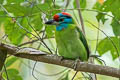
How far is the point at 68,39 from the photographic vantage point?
2076 millimetres

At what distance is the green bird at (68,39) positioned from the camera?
6.70ft

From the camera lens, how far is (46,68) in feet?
12.0

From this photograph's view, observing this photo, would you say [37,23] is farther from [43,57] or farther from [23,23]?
Result: [43,57]

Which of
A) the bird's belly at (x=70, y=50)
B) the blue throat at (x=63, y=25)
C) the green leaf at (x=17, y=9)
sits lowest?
the bird's belly at (x=70, y=50)

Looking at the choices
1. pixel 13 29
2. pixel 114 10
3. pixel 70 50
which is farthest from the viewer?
pixel 13 29

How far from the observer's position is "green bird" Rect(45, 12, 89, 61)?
2043mm

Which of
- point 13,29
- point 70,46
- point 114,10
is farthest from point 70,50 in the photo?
point 13,29

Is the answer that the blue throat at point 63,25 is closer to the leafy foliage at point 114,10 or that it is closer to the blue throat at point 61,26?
the blue throat at point 61,26

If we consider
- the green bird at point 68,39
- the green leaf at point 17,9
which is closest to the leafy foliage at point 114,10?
the green bird at point 68,39

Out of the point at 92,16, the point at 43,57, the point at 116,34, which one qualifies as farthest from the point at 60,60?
the point at 92,16

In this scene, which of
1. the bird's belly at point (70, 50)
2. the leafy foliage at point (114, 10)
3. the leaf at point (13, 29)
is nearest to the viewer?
the bird's belly at point (70, 50)

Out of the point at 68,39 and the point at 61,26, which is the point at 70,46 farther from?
the point at 61,26

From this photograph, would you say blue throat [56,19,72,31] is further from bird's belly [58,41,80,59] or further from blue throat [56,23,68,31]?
bird's belly [58,41,80,59]

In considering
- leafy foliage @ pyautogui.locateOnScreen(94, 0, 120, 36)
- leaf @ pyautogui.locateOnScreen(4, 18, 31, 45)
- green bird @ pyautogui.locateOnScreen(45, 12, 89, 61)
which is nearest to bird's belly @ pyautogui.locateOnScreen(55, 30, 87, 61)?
green bird @ pyautogui.locateOnScreen(45, 12, 89, 61)
